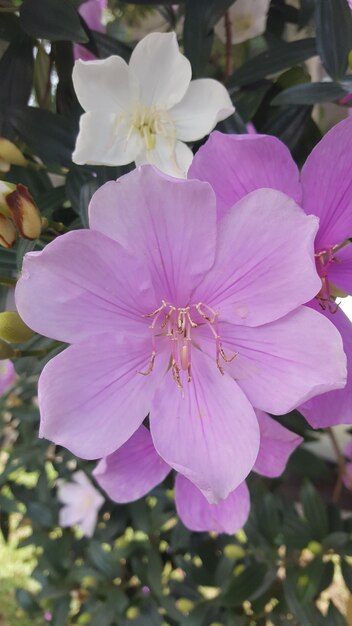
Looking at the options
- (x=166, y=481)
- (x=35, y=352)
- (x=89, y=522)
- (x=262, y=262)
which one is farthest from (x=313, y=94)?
(x=89, y=522)

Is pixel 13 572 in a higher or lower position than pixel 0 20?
lower

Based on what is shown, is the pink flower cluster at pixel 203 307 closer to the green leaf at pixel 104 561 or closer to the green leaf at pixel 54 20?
the green leaf at pixel 54 20

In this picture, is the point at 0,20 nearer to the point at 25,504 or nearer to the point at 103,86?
the point at 103,86

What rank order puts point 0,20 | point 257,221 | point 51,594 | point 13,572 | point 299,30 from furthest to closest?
point 13,572, point 51,594, point 299,30, point 0,20, point 257,221

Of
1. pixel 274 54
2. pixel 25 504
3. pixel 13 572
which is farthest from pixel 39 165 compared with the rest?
pixel 13 572

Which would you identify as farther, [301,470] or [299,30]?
[301,470]

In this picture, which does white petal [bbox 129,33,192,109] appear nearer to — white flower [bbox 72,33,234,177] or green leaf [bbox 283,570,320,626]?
white flower [bbox 72,33,234,177]

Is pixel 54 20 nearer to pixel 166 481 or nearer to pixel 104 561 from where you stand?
pixel 166 481

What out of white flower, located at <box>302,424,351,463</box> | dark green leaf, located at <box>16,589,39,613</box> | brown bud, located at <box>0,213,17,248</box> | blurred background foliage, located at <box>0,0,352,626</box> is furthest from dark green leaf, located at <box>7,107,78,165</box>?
white flower, located at <box>302,424,351,463</box>
